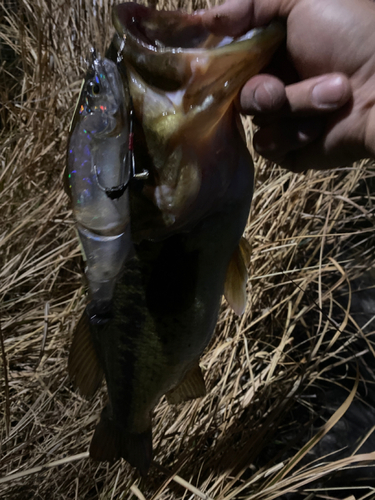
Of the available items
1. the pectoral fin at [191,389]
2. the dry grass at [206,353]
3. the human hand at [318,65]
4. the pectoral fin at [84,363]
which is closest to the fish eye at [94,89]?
the human hand at [318,65]

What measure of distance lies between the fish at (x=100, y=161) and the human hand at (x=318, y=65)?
A: 0.26 meters

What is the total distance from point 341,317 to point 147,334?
172 cm

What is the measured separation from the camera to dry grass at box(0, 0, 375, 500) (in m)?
1.50

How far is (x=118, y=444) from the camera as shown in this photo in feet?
3.79

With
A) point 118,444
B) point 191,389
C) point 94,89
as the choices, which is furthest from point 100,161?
point 118,444

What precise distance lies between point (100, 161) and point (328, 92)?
20.0 inches

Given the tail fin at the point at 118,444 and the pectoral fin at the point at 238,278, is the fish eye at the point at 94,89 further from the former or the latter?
the tail fin at the point at 118,444

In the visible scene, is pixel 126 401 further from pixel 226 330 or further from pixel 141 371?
pixel 226 330

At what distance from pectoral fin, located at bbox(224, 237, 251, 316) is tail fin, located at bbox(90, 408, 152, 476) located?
549mm

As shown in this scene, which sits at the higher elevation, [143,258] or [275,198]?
[143,258]

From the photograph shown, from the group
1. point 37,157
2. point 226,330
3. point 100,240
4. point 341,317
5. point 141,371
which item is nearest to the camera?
point 100,240

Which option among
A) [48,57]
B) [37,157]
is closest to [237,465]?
[37,157]

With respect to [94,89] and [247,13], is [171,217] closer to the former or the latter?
[94,89]

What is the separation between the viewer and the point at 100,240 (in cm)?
76
